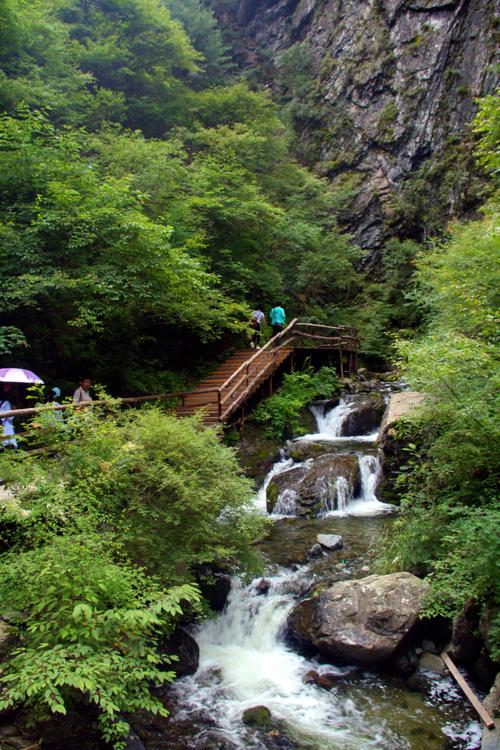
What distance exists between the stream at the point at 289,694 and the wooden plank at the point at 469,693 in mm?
128

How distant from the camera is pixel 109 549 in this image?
5129 millimetres

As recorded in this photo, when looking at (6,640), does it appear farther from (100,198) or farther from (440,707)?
(100,198)

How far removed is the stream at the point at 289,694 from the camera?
15.8ft

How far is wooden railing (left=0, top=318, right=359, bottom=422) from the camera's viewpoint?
984 centimetres

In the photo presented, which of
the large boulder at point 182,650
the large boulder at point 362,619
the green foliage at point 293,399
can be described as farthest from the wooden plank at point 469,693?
the green foliage at point 293,399

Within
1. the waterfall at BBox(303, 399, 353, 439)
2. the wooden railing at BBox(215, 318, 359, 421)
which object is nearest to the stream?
the wooden railing at BBox(215, 318, 359, 421)

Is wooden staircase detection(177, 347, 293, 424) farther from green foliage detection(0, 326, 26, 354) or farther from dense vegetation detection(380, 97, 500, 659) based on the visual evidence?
dense vegetation detection(380, 97, 500, 659)

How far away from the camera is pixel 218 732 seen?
4.96 m

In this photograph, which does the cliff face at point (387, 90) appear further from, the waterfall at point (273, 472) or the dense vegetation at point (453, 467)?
the dense vegetation at point (453, 467)

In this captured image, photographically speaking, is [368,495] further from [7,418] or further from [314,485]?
[7,418]

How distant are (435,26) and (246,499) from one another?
26510mm

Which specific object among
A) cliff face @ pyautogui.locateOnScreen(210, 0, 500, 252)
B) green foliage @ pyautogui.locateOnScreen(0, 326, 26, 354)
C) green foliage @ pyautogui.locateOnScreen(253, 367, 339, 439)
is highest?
cliff face @ pyautogui.locateOnScreen(210, 0, 500, 252)

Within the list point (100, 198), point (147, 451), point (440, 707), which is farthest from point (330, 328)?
point (440, 707)

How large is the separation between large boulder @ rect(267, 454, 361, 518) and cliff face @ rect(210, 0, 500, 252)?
15.5 meters
